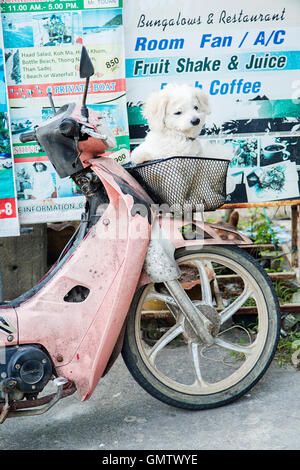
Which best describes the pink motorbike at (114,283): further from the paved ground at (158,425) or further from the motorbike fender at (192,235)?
the paved ground at (158,425)

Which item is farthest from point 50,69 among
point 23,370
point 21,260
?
point 23,370

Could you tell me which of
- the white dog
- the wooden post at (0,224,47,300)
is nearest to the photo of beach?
the white dog

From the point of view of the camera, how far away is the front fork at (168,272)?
269 centimetres

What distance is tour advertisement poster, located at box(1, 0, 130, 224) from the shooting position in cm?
355

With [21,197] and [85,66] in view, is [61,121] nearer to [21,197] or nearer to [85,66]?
[85,66]

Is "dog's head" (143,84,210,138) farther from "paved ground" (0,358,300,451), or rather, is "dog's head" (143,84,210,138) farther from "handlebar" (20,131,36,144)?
"paved ground" (0,358,300,451)

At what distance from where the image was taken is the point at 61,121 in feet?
8.47

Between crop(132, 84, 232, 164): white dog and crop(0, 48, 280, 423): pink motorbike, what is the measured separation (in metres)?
0.43

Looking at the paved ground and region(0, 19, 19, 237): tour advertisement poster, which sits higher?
region(0, 19, 19, 237): tour advertisement poster

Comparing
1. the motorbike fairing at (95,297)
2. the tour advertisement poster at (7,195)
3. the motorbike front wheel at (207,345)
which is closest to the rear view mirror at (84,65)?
the motorbike fairing at (95,297)

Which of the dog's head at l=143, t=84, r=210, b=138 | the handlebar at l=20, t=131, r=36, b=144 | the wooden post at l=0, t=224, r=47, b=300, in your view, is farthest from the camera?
the wooden post at l=0, t=224, r=47, b=300

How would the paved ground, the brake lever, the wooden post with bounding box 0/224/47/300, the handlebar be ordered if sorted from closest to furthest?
the brake lever → the paved ground → the handlebar → the wooden post with bounding box 0/224/47/300

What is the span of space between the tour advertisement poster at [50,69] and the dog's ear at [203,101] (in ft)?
1.82
